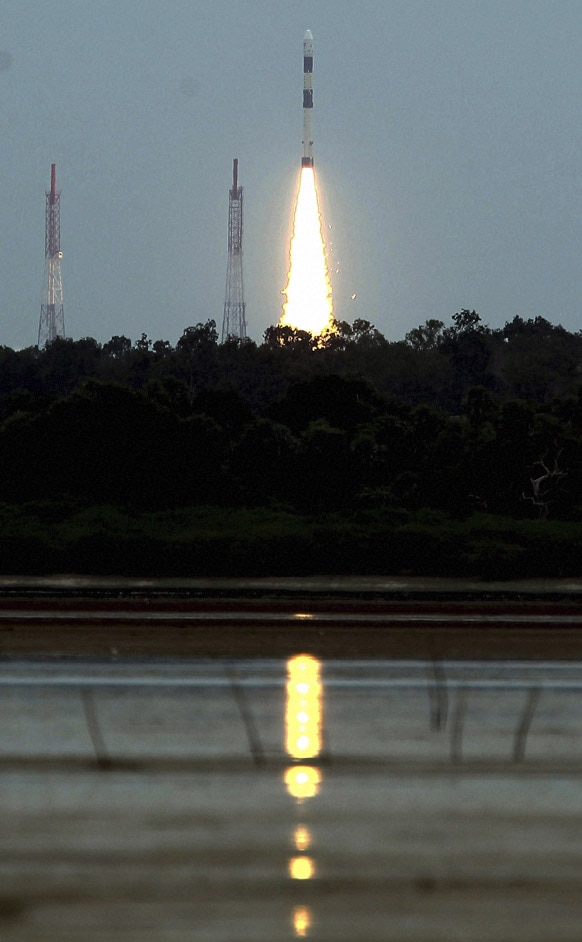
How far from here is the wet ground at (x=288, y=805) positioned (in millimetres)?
7293

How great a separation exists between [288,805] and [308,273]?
3023 inches

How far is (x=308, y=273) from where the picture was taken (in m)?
84.9

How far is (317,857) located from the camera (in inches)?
328

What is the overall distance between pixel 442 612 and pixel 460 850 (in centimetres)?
1279

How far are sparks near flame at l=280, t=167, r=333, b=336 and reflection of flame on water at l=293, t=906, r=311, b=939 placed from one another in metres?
67.7

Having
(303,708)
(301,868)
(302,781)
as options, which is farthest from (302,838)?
(303,708)

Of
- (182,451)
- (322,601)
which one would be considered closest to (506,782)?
(322,601)

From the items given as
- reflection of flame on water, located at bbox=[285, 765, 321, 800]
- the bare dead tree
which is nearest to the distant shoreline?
reflection of flame on water, located at bbox=[285, 765, 321, 800]

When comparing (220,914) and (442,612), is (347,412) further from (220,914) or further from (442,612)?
(220,914)

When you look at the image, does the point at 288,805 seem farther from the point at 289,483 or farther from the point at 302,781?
the point at 289,483

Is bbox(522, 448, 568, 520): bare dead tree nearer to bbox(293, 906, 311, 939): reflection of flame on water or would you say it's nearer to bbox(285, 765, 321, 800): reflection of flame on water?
bbox(285, 765, 321, 800): reflection of flame on water

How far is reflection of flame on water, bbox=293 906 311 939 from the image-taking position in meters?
7.01

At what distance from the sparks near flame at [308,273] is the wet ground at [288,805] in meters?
61.0

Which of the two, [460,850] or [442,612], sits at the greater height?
[442,612]
